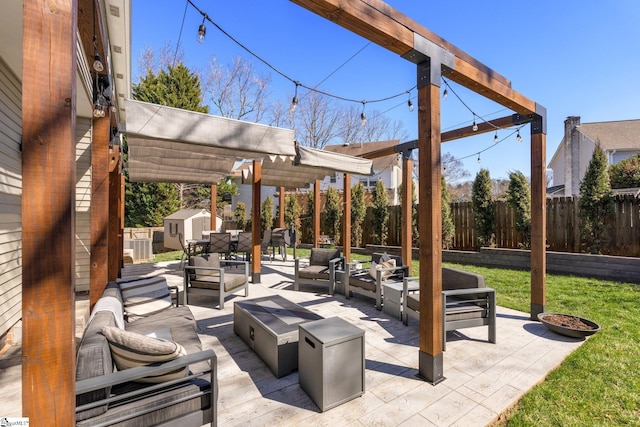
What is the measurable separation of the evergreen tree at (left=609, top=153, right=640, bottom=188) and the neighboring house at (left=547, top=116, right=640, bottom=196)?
261 inches

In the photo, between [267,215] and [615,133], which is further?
[615,133]

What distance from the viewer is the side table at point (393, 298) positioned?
4.55m

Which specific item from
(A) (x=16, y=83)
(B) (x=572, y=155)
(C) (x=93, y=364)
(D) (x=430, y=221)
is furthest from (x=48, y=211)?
(B) (x=572, y=155)

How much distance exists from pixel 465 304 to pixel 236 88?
19902mm

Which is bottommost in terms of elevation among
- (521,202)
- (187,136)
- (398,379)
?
(398,379)

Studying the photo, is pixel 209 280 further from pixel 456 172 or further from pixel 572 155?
pixel 456 172

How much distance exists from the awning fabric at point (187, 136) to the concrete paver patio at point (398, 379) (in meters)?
2.63

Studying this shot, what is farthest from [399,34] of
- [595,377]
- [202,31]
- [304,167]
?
[304,167]

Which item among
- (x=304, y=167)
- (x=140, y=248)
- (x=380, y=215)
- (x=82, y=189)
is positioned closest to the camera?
(x=82, y=189)

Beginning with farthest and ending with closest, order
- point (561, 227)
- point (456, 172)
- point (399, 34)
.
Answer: point (456, 172)
point (561, 227)
point (399, 34)

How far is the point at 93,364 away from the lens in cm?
176

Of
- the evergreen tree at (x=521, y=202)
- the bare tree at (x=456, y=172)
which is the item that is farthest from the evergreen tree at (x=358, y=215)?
the bare tree at (x=456, y=172)

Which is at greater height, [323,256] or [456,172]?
[456,172]

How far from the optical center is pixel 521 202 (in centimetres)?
906
